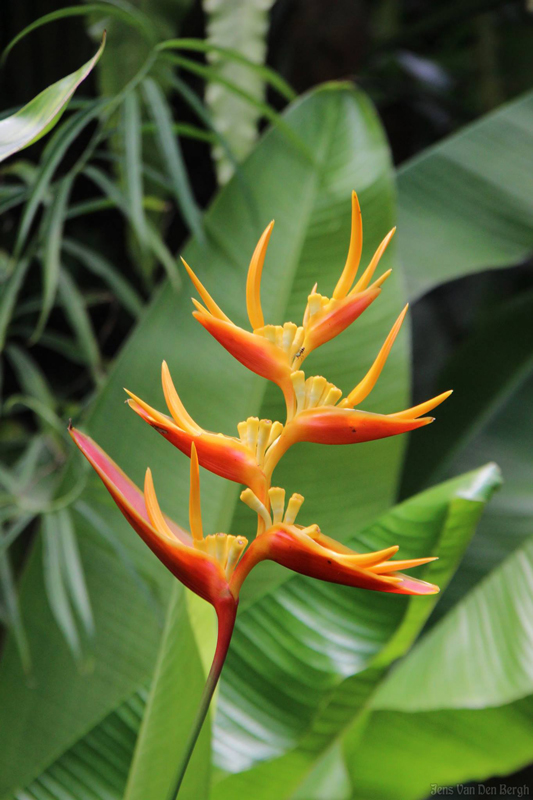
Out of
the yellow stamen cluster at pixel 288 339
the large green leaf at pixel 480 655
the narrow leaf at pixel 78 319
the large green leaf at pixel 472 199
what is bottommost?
the large green leaf at pixel 480 655

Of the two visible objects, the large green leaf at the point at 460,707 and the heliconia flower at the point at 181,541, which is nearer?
the heliconia flower at the point at 181,541

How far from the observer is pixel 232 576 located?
161mm

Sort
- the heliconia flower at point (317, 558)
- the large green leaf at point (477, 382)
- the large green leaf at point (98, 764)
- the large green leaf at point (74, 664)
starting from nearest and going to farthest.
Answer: the heliconia flower at point (317, 558) → the large green leaf at point (98, 764) → the large green leaf at point (74, 664) → the large green leaf at point (477, 382)

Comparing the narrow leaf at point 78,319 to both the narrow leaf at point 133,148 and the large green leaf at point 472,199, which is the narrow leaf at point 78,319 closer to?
the narrow leaf at point 133,148

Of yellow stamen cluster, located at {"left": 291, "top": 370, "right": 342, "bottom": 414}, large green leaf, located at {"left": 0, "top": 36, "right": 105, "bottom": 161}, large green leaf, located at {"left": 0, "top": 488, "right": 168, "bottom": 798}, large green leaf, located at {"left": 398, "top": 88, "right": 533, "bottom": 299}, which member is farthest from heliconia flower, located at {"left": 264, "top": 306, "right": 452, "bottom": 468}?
large green leaf, located at {"left": 398, "top": 88, "right": 533, "bottom": 299}

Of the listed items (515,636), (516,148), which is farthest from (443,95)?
(515,636)

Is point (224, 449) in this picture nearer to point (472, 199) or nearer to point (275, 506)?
point (275, 506)

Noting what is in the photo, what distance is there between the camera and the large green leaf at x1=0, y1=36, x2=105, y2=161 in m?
0.19

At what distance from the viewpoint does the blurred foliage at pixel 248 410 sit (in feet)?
1.49

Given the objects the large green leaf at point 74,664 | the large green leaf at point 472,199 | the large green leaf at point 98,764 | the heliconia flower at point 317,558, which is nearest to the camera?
the heliconia flower at point 317,558

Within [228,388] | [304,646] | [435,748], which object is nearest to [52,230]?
[228,388]

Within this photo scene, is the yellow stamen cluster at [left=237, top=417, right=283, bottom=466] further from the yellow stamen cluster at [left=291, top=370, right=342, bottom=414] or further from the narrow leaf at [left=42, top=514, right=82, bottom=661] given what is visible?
the narrow leaf at [left=42, top=514, right=82, bottom=661]

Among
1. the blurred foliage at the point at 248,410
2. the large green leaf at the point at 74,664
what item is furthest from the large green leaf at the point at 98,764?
the large green leaf at the point at 74,664

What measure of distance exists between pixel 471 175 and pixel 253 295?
730mm
